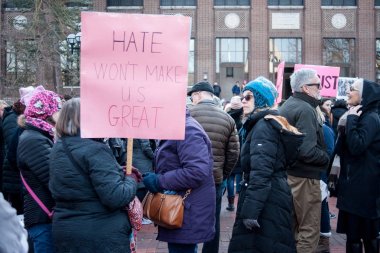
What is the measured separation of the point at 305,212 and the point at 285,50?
27.3 m

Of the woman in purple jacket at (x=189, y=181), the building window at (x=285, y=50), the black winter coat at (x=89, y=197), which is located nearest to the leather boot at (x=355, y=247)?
the woman in purple jacket at (x=189, y=181)

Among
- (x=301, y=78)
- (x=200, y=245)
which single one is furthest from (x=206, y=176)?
(x=200, y=245)

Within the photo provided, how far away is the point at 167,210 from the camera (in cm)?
409

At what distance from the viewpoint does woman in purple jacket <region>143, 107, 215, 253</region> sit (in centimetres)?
410

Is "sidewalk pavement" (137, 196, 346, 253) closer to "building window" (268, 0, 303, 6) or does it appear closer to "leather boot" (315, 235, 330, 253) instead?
"leather boot" (315, 235, 330, 253)

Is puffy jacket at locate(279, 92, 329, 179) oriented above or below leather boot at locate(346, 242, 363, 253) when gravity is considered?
above

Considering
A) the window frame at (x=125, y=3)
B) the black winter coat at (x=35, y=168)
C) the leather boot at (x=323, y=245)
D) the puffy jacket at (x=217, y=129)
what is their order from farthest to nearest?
the window frame at (x=125, y=3)
the leather boot at (x=323, y=245)
the puffy jacket at (x=217, y=129)
the black winter coat at (x=35, y=168)

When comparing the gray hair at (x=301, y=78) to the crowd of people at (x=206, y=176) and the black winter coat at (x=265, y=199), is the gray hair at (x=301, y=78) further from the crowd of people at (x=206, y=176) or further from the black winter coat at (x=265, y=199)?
the black winter coat at (x=265, y=199)

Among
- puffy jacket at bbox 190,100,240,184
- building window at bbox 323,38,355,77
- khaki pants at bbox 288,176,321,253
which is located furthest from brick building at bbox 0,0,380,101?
khaki pants at bbox 288,176,321,253

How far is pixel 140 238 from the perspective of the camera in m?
7.73

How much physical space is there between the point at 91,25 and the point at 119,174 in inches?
40.7

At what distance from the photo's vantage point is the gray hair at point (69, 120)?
3723mm

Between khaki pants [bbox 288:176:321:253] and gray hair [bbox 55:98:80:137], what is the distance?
8.21 feet

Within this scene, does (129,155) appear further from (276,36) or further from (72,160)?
(276,36)
